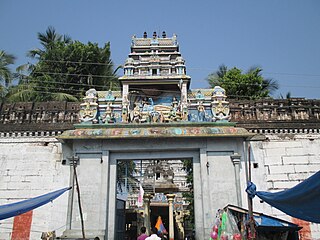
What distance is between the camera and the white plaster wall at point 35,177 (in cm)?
1157

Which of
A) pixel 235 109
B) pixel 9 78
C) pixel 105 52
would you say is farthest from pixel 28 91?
pixel 235 109

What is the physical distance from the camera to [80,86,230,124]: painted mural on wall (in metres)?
12.4

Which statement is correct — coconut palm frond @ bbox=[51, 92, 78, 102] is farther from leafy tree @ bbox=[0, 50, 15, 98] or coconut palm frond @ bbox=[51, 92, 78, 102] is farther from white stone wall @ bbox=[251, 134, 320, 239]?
white stone wall @ bbox=[251, 134, 320, 239]

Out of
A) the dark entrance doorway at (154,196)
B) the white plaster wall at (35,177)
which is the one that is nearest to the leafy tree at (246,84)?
the dark entrance doorway at (154,196)

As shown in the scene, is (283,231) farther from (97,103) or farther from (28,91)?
(28,91)

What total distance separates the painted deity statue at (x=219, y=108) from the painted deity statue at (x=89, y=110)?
458 centimetres

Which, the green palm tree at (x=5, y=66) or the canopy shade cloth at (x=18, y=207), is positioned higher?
the green palm tree at (x=5, y=66)

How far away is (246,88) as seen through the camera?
22359 mm

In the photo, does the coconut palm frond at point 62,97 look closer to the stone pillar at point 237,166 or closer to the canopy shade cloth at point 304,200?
the stone pillar at point 237,166

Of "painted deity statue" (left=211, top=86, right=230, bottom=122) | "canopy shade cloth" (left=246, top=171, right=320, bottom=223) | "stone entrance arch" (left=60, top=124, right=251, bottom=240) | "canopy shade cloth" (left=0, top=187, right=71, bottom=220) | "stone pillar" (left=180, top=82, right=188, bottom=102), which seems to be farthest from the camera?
"stone pillar" (left=180, top=82, right=188, bottom=102)

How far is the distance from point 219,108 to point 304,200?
23.0 ft

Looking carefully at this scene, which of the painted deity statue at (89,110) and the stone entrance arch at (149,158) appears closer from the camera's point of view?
the stone entrance arch at (149,158)

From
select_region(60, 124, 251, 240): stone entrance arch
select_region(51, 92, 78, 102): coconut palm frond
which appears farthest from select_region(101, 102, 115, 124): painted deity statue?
select_region(51, 92, 78, 102): coconut palm frond

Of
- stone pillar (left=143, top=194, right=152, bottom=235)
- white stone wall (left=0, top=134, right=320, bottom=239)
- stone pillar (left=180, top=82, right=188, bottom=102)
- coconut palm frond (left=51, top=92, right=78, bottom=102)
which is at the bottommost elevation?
stone pillar (left=143, top=194, right=152, bottom=235)
